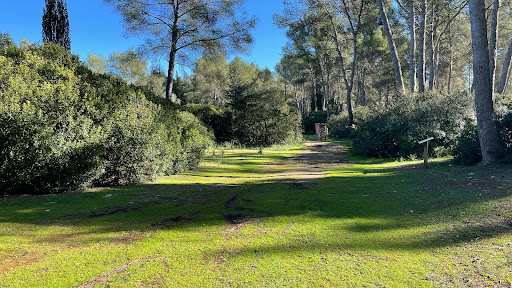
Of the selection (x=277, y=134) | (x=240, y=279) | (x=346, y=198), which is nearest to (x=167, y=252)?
(x=240, y=279)

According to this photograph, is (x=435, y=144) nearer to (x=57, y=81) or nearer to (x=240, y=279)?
(x=240, y=279)

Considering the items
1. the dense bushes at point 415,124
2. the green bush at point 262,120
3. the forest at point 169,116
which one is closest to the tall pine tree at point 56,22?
the forest at point 169,116

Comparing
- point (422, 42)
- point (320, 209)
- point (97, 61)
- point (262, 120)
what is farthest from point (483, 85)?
point (97, 61)

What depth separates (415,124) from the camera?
39.7 ft

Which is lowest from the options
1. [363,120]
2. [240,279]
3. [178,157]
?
[240,279]

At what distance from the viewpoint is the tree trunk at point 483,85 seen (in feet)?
24.8

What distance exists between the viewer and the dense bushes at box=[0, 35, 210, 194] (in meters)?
5.55

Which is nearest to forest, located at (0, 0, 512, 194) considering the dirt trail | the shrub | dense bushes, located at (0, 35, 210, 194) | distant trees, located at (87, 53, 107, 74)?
dense bushes, located at (0, 35, 210, 194)

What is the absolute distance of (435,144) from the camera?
39.7 ft

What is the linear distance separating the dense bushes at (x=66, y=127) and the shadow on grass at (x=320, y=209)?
0.54 meters

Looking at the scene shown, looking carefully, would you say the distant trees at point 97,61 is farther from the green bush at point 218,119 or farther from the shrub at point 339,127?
the shrub at point 339,127

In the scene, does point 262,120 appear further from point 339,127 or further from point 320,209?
point 320,209

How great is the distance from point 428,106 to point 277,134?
10.7 m

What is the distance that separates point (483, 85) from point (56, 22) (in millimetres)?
17133
